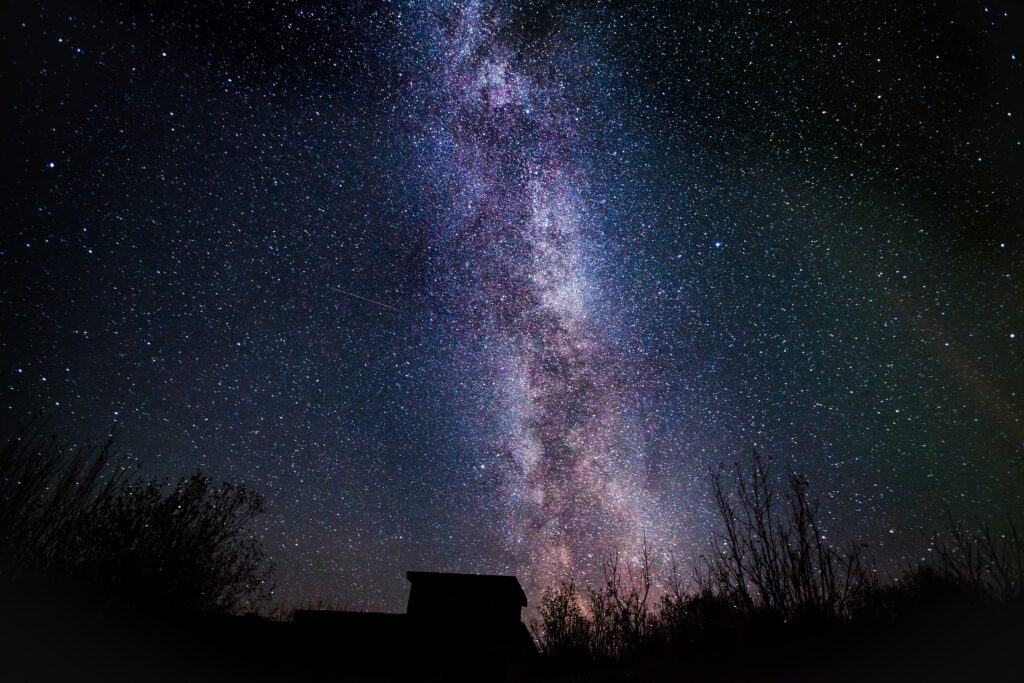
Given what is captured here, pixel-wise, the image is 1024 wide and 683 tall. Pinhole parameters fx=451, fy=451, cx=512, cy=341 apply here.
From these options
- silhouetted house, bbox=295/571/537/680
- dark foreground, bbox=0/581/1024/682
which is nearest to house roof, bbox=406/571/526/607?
silhouetted house, bbox=295/571/537/680

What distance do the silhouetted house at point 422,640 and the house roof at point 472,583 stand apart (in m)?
0.32

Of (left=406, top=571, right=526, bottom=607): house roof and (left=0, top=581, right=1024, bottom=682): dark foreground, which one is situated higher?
(left=406, top=571, right=526, bottom=607): house roof

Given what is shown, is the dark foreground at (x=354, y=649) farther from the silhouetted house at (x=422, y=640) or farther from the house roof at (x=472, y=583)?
the house roof at (x=472, y=583)

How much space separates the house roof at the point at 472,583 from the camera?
46.6 ft

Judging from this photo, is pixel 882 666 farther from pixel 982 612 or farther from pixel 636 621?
pixel 636 621

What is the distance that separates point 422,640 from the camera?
12.0 metres

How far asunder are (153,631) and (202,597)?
19.0 ft

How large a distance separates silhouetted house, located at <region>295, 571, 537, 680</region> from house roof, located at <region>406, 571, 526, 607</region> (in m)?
0.32

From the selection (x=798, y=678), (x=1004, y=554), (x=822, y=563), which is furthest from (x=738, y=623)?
(x=1004, y=554)

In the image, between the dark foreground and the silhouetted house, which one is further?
the silhouetted house

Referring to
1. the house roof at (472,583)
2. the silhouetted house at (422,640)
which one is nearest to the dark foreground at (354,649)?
the silhouetted house at (422,640)

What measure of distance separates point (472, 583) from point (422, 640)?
2615mm

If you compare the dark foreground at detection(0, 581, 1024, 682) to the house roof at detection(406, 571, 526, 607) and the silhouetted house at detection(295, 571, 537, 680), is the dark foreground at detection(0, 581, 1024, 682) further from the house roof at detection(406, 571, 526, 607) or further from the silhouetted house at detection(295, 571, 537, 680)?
the house roof at detection(406, 571, 526, 607)

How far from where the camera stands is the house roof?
46.6 ft
